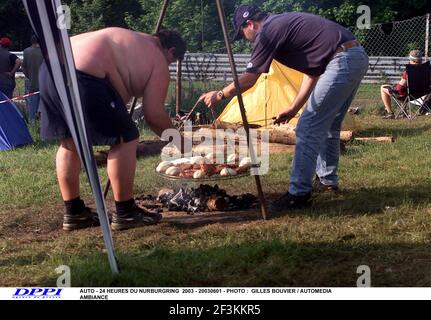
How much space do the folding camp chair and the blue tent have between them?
275 inches

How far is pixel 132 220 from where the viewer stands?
5.20 m

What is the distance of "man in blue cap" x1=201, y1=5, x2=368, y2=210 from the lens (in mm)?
5348

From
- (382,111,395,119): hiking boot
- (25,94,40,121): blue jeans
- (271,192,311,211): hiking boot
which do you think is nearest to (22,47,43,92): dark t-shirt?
(25,94,40,121): blue jeans

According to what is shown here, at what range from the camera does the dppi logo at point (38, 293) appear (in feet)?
11.2

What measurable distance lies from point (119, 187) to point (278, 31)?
1821mm

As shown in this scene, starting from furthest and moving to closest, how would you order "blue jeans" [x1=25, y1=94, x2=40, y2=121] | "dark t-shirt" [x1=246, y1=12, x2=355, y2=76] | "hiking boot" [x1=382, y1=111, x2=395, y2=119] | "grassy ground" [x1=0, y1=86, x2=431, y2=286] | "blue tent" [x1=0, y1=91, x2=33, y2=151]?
"hiking boot" [x1=382, y1=111, x2=395, y2=119] → "blue jeans" [x1=25, y1=94, x2=40, y2=121] → "blue tent" [x1=0, y1=91, x2=33, y2=151] → "dark t-shirt" [x1=246, y1=12, x2=355, y2=76] → "grassy ground" [x1=0, y1=86, x2=431, y2=286]

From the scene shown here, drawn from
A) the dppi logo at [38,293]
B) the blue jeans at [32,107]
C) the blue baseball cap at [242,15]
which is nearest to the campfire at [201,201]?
the blue baseball cap at [242,15]

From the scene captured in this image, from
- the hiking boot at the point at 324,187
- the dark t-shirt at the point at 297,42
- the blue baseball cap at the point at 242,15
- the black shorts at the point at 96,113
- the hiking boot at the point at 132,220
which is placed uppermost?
the blue baseball cap at the point at 242,15

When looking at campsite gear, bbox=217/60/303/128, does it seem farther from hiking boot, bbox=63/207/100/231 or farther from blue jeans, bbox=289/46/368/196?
hiking boot, bbox=63/207/100/231

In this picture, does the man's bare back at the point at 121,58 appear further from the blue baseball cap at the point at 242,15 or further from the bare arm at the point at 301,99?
the bare arm at the point at 301,99

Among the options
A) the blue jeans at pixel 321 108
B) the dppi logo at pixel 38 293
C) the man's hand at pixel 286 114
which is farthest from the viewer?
the man's hand at pixel 286 114

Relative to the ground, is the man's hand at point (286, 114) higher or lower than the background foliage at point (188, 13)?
higher

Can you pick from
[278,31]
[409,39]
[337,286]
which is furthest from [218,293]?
[409,39]

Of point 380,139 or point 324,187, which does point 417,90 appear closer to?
point 380,139
